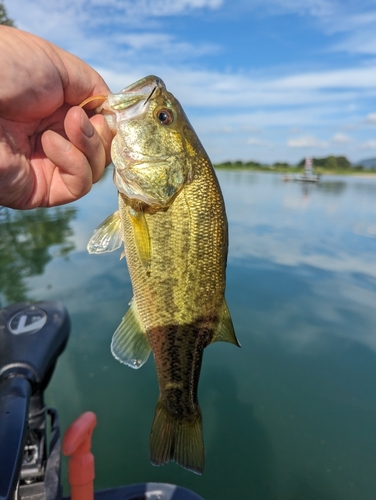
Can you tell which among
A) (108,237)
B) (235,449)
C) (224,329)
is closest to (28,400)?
(108,237)

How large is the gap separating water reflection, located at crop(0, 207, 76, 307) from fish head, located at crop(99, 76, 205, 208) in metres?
4.01

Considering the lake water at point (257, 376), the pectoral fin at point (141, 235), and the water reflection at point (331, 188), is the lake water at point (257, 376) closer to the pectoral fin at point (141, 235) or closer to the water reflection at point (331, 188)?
the pectoral fin at point (141, 235)

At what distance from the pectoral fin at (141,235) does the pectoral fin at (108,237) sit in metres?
0.16

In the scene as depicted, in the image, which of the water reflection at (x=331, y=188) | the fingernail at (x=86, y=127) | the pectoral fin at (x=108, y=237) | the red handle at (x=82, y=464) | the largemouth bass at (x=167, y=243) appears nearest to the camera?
the fingernail at (x=86, y=127)

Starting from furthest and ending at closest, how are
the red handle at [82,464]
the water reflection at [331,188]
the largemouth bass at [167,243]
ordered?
the water reflection at [331,188]
the red handle at [82,464]
the largemouth bass at [167,243]

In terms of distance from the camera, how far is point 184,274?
1.88 meters

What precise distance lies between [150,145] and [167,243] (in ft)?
1.71

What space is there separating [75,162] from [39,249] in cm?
828

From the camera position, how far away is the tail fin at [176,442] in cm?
193

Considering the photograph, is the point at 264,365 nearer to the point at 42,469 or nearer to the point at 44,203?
the point at 42,469

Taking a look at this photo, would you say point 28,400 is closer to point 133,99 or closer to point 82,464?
point 82,464

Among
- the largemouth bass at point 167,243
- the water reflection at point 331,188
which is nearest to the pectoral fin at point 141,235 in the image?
the largemouth bass at point 167,243

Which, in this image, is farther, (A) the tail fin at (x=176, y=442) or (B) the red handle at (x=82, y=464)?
(B) the red handle at (x=82, y=464)

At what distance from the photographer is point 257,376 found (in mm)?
5074
